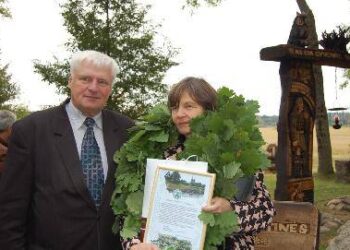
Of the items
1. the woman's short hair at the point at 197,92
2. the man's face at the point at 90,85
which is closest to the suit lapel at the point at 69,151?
the man's face at the point at 90,85

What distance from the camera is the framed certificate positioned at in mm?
2697

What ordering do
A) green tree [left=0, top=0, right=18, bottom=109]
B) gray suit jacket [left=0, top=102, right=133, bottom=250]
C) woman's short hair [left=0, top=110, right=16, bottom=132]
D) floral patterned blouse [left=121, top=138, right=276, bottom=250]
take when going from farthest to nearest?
green tree [left=0, top=0, right=18, bottom=109], woman's short hair [left=0, top=110, right=16, bottom=132], gray suit jacket [left=0, top=102, right=133, bottom=250], floral patterned blouse [left=121, top=138, right=276, bottom=250]

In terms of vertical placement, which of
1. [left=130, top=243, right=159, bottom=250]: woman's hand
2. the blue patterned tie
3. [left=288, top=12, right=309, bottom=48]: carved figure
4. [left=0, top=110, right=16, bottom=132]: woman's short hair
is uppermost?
[left=288, top=12, right=309, bottom=48]: carved figure

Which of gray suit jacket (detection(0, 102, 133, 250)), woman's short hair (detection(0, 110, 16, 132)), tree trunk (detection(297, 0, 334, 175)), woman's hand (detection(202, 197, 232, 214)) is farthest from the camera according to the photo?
tree trunk (detection(297, 0, 334, 175))

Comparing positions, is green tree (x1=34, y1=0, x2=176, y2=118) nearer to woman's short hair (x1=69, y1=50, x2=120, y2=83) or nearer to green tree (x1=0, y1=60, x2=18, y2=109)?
green tree (x1=0, y1=60, x2=18, y2=109)

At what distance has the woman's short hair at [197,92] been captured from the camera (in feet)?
9.68

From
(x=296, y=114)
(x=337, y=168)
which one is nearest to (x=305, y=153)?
(x=296, y=114)

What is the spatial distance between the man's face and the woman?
458mm

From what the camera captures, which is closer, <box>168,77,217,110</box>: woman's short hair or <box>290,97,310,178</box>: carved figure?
<box>168,77,217,110</box>: woman's short hair

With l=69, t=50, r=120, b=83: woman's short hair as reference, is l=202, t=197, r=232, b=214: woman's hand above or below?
below

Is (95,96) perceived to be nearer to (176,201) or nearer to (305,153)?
(176,201)

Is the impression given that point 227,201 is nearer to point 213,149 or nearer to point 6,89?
point 213,149

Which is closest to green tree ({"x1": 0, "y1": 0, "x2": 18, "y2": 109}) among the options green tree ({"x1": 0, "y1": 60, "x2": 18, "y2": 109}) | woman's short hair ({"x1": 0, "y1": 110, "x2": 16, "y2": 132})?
green tree ({"x1": 0, "y1": 60, "x2": 18, "y2": 109})

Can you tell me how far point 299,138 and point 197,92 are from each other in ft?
22.9
